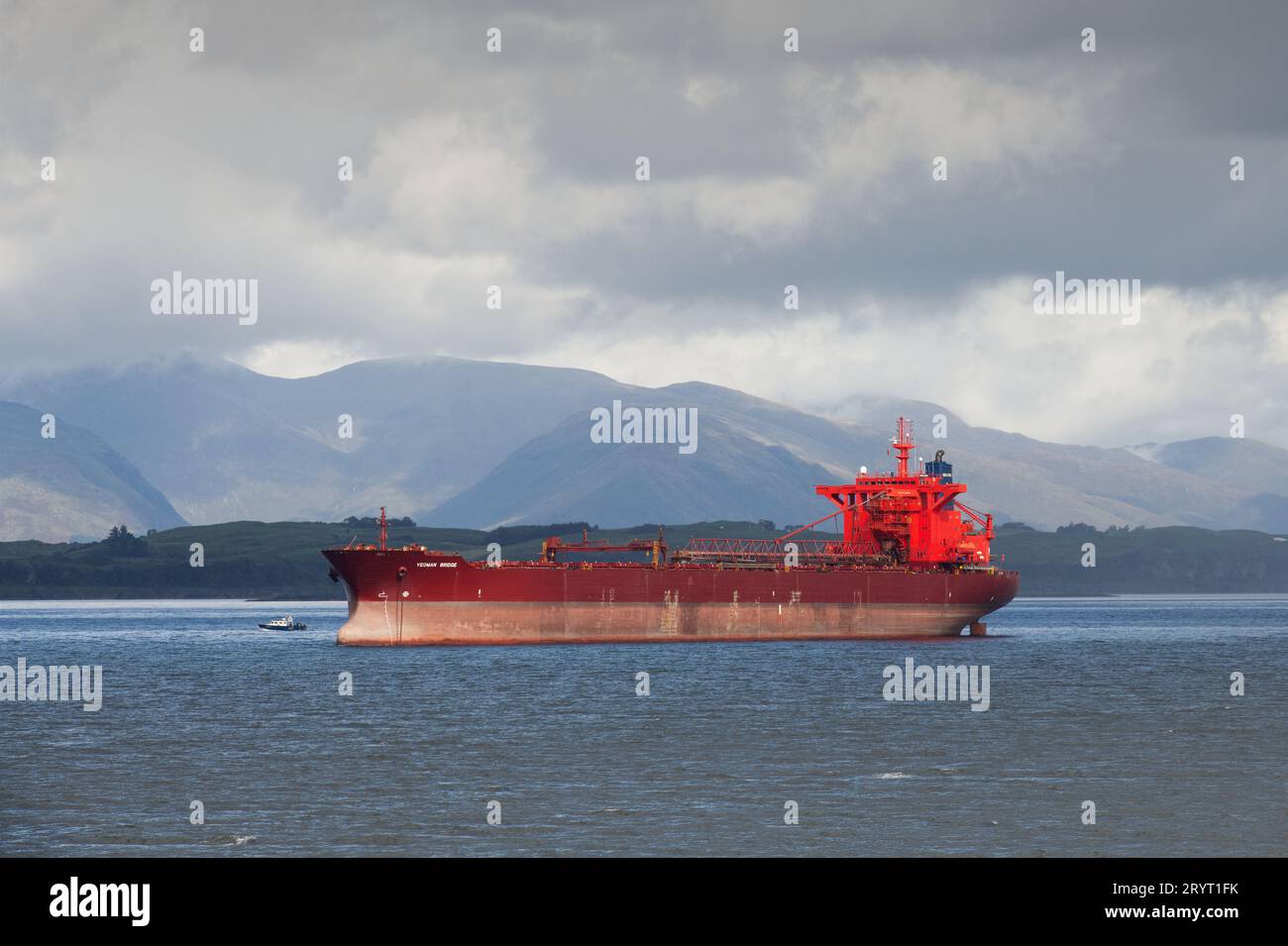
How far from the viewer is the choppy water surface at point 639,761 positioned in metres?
34.9

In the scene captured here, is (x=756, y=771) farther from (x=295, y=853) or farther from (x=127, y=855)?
Result: (x=127, y=855)

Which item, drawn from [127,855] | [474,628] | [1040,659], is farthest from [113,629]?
[127,855]

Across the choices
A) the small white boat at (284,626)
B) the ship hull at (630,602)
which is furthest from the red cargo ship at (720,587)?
the small white boat at (284,626)

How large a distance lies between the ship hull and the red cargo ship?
88 millimetres

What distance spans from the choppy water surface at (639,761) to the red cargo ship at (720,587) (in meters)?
3.73

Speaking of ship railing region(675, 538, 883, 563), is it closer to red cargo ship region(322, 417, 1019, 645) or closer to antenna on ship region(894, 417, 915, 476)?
red cargo ship region(322, 417, 1019, 645)

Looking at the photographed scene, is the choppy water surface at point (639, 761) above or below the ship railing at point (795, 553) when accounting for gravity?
below

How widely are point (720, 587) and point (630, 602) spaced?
6.89 m

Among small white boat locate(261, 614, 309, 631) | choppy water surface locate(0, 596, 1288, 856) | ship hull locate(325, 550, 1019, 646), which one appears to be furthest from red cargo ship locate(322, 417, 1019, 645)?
small white boat locate(261, 614, 309, 631)

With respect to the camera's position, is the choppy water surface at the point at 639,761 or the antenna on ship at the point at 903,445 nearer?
the choppy water surface at the point at 639,761

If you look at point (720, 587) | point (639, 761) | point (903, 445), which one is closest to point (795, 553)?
point (720, 587)

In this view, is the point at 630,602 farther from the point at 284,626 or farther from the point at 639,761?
the point at 284,626

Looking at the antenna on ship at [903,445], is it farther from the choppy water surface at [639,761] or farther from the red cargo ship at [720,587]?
the choppy water surface at [639,761]

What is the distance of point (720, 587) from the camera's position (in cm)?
10212
